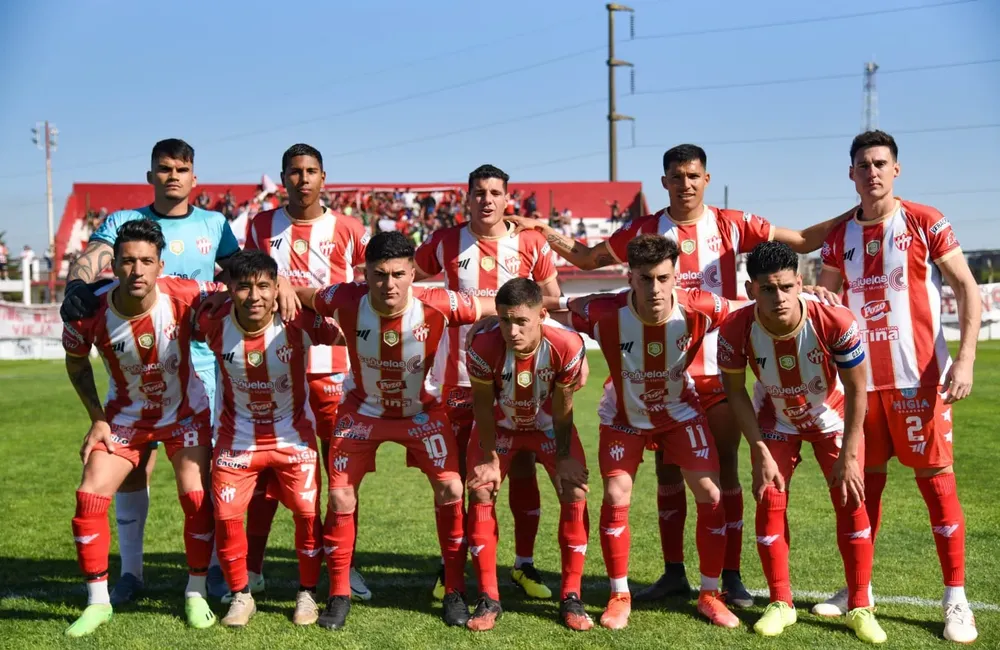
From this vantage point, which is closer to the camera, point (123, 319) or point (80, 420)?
point (123, 319)

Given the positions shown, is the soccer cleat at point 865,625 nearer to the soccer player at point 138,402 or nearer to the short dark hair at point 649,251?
the short dark hair at point 649,251

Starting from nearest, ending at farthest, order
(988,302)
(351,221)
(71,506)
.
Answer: (351,221)
(71,506)
(988,302)

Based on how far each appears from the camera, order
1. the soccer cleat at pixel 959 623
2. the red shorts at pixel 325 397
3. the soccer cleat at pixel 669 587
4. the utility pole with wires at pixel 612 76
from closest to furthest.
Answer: the soccer cleat at pixel 959 623 < the soccer cleat at pixel 669 587 < the red shorts at pixel 325 397 < the utility pole with wires at pixel 612 76

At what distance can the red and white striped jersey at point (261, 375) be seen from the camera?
15.7 feet

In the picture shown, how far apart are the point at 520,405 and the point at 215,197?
35.3 m

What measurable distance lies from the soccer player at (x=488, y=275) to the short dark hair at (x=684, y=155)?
3.02 ft

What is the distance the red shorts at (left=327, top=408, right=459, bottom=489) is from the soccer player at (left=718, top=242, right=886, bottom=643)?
4.91ft

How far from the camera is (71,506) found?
7.40 metres

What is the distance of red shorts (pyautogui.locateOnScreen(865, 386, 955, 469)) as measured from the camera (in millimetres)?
4562

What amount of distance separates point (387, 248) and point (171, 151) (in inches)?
61.4

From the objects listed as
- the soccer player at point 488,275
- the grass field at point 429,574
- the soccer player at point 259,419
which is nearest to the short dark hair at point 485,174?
the soccer player at point 488,275

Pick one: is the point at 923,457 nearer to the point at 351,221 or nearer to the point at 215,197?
the point at 351,221

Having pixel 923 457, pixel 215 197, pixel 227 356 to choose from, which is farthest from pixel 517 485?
pixel 215 197

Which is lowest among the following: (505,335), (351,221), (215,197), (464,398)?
(464,398)
